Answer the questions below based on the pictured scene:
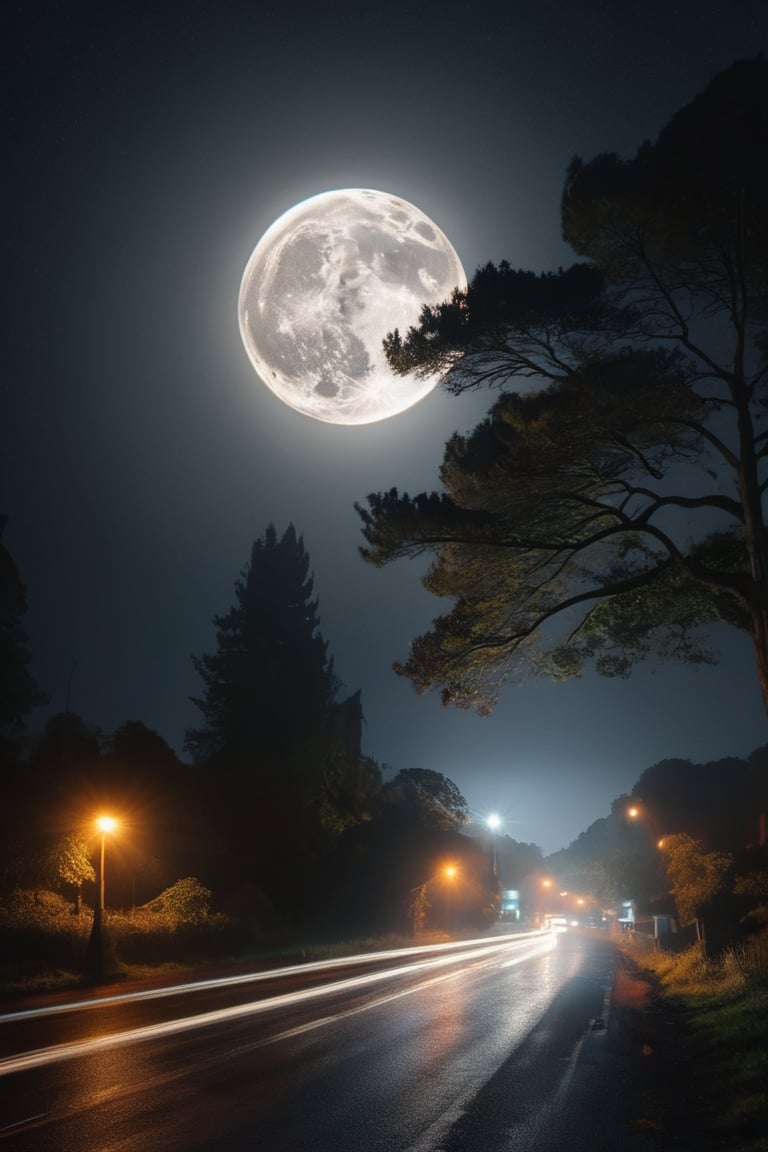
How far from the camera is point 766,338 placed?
14938mm

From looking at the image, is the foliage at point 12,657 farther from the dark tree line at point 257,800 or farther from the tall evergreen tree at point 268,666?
the tall evergreen tree at point 268,666

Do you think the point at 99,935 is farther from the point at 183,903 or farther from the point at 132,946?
the point at 183,903

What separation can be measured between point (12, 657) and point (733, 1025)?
3121cm

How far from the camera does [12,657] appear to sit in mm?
34781

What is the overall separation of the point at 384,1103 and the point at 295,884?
4221 centimetres

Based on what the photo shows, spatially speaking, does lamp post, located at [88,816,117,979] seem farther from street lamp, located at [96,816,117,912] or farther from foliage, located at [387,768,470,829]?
foliage, located at [387,768,470,829]

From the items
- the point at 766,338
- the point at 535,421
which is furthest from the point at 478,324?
the point at 766,338

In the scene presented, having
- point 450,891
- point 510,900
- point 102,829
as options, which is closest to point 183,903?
point 102,829

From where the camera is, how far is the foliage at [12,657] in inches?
1359

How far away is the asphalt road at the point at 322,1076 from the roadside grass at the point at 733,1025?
0.81 meters

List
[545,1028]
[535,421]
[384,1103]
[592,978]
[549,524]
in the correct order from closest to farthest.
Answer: [384,1103] → [545,1028] → [535,421] → [549,524] → [592,978]

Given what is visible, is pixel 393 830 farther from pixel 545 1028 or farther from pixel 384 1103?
pixel 384 1103

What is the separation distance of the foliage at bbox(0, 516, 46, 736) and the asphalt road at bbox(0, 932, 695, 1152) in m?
19.9

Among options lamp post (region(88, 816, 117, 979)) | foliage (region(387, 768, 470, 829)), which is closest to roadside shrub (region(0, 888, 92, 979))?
lamp post (region(88, 816, 117, 979))
